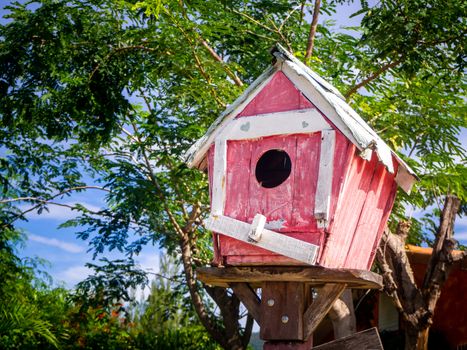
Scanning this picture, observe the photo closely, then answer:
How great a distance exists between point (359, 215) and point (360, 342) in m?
1.63

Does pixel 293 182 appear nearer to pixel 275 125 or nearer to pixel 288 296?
pixel 275 125

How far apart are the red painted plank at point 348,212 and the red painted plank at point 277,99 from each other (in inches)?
23.2

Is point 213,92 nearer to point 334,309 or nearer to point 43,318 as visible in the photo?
point 334,309

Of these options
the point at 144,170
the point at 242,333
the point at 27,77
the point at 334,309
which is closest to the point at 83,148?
the point at 144,170

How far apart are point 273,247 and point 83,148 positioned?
26.6 feet

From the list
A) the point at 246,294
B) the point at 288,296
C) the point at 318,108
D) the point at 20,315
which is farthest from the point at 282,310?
the point at 20,315

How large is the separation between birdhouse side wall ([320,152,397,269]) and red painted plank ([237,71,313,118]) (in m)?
0.58

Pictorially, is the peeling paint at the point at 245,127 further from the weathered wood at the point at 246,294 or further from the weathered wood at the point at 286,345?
the weathered wood at the point at 286,345

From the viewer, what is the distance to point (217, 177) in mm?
4676

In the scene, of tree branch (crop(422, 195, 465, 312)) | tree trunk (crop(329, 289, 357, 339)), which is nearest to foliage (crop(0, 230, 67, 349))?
tree trunk (crop(329, 289, 357, 339))

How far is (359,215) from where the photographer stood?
4715mm

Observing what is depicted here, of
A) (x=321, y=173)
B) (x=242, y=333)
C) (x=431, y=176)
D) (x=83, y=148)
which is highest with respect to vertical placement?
(x=83, y=148)

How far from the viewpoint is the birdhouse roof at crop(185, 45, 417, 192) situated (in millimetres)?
4336

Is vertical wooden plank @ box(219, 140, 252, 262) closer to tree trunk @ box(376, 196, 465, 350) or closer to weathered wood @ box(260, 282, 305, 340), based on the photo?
weathered wood @ box(260, 282, 305, 340)
